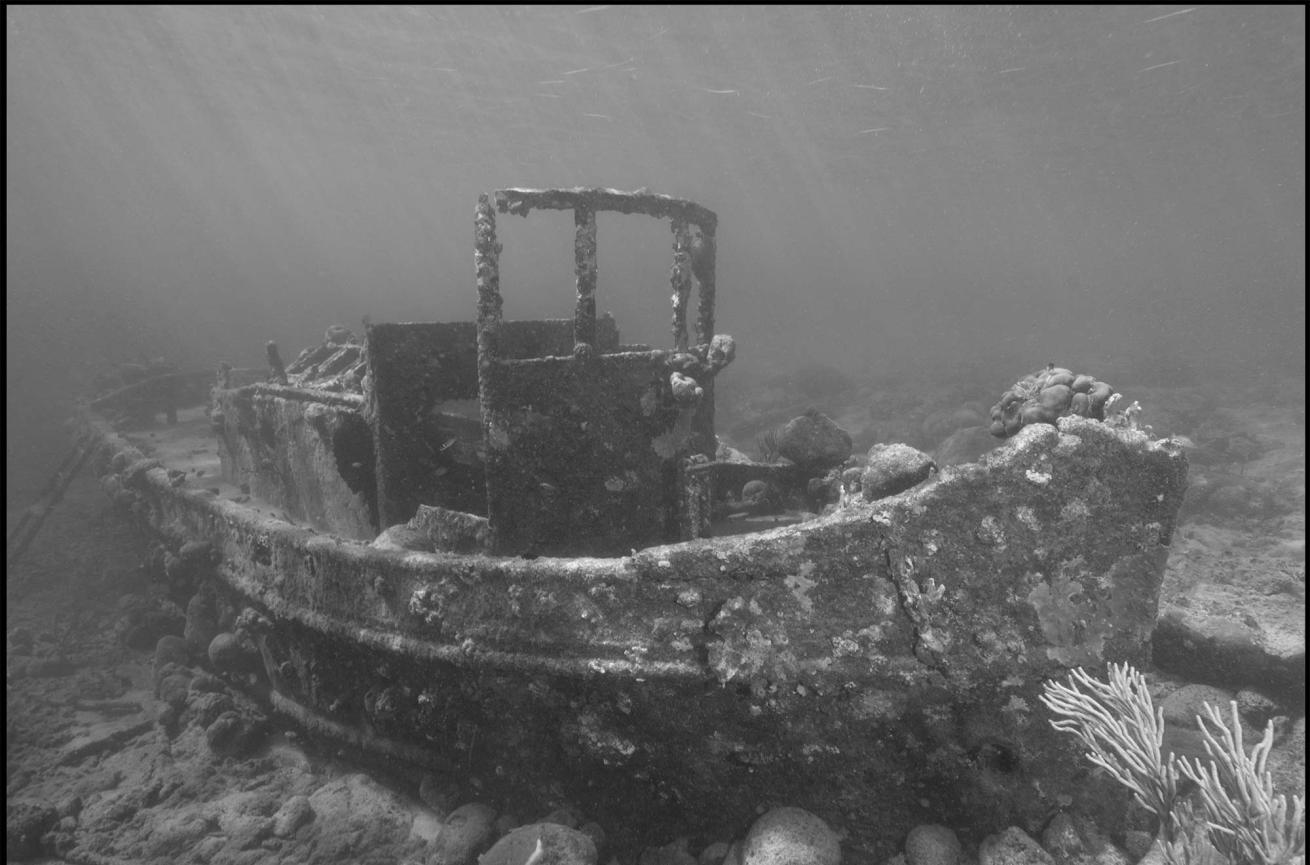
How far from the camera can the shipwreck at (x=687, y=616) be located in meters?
3.00

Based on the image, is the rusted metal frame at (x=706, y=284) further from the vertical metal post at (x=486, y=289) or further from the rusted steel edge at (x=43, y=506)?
the rusted steel edge at (x=43, y=506)

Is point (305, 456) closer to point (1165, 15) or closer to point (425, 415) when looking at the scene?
point (425, 415)

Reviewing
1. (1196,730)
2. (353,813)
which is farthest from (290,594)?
(1196,730)

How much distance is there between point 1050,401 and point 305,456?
6429mm

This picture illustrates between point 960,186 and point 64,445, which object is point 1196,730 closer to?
point 64,445

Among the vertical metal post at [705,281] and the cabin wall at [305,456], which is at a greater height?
the vertical metal post at [705,281]

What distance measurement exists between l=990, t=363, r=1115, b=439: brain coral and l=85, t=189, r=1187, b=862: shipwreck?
332mm

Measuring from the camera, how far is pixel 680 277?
4.98 meters

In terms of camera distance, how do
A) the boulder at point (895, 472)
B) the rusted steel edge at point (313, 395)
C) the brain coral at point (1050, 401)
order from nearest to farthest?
1. the brain coral at point (1050, 401)
2. the boulder at point (895, 472)
3. the rusted steel edge at point (313, 395)

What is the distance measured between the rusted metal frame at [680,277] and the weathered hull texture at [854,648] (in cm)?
231

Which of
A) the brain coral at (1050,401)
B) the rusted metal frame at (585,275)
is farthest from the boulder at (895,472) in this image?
the rusted metal frame at (585,275)

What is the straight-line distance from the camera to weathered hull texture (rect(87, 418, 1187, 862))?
2.97 metres

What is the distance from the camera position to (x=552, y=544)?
453 cm

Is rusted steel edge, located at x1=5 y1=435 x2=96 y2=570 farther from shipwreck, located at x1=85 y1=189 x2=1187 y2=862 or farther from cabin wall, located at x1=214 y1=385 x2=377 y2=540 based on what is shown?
shipwreck, located at x1=85 y1=189 x2=1187 y2=862
